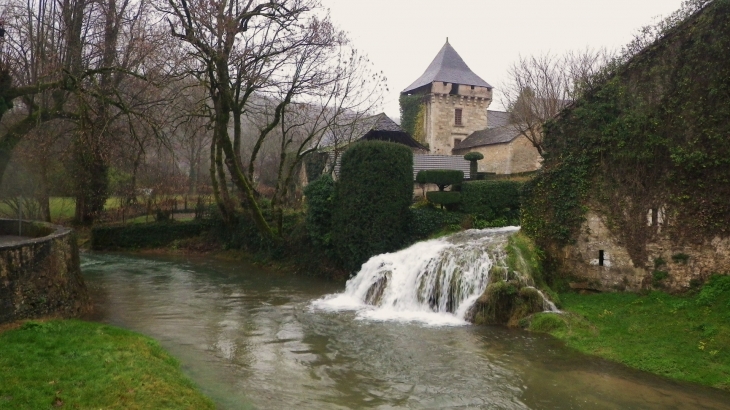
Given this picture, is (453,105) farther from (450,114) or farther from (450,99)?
(450,114)

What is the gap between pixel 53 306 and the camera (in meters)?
10.1

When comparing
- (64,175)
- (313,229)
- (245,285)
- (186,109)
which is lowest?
(245,285)

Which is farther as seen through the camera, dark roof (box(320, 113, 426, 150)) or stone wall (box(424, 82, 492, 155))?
stone wall (box(424, 82, 492, 155))

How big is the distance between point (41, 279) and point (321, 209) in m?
9.94

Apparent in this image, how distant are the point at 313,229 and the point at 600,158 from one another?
32.1 feet

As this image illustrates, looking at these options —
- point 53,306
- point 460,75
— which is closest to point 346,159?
point 53,306

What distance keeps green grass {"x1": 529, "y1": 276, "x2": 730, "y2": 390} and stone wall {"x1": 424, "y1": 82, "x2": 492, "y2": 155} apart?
2858 centimetres

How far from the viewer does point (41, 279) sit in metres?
9.79

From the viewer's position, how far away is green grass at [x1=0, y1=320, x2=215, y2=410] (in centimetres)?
601

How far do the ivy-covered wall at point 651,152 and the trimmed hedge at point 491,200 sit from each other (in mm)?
4547

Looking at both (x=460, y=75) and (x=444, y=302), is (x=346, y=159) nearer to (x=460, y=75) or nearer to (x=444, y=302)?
(x=444, y=302)

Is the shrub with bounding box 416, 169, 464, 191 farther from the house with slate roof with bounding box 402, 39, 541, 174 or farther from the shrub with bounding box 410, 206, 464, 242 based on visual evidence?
the house with slate roof with bounding box 402, 39, 541, 174

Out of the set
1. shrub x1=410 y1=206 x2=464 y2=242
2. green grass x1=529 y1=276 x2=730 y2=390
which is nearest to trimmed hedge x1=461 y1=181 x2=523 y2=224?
shrub x1=410 y1=206 x2=464 y2=242

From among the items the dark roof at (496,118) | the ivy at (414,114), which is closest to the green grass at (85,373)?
the ivy at (414,114)
